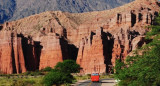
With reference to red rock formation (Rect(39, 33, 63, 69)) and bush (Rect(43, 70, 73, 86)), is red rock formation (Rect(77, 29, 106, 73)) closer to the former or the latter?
red rock formation (Rect(39, 33, 63, 69))

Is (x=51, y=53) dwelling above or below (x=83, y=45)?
below

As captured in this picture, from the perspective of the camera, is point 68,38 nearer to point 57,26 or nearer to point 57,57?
point 57,26

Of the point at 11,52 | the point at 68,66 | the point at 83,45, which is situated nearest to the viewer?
the point at 68,66

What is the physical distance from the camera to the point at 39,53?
474 ft

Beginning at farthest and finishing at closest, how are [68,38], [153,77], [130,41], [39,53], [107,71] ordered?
[68,38] → [39,53] → [130,41] → [107,71] → [153,77]

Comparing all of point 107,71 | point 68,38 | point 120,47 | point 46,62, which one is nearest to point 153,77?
point 107,71

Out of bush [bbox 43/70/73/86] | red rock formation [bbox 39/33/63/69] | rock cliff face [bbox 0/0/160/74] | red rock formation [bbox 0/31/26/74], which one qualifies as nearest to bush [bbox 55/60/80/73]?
rock cliff face [bbox 0/0/160/74]

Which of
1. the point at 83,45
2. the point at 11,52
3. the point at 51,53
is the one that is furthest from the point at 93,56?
the point at 11,52

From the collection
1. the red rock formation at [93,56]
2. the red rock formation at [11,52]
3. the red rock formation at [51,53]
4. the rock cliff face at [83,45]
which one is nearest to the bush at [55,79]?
the rock cliff face at [83,45]

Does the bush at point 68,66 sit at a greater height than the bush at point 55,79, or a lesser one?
greater

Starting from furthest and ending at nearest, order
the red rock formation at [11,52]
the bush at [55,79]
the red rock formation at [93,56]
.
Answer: the red rock formation at [11,52]
the red rock formation at [93,56]
the bush at [55,79]

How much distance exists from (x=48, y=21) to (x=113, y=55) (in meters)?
52.4

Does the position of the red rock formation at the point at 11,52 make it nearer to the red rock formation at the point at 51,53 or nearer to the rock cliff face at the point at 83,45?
the rock cliff face at the point at 83,45

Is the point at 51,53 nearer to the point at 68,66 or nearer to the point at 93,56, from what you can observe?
the point at 93,56
